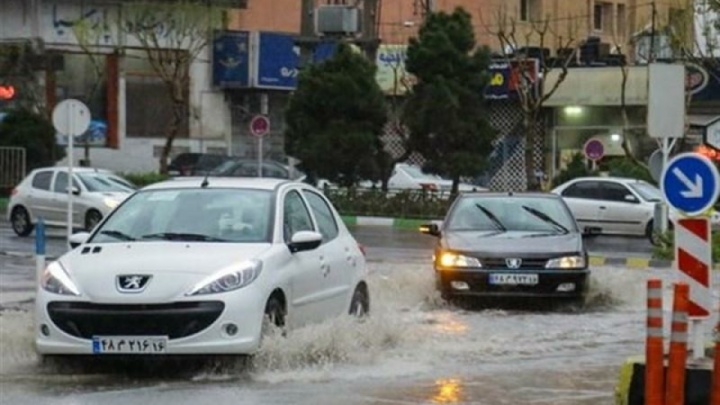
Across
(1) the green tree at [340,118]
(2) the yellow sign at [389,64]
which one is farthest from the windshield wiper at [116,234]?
(2) the yellow sign at [389,64]

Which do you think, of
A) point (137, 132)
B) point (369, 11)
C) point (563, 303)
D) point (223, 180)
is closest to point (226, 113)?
point (137, 132)

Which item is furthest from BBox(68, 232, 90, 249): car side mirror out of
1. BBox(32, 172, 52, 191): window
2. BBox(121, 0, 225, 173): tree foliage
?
BBox(121, 0, 225, 173): tree foliage

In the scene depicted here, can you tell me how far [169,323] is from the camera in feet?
41.2

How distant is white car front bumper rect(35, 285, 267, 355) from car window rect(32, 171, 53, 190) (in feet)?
76.2

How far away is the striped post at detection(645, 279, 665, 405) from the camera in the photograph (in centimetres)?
1006

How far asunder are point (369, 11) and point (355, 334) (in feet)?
84.7

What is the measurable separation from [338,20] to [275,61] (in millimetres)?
28787

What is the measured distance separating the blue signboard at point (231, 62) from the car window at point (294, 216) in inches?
1769

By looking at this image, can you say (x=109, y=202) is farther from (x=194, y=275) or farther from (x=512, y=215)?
(x=194, y=275)

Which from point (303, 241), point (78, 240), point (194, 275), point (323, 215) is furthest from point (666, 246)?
point (194, 275)

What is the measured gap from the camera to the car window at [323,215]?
1504 cm

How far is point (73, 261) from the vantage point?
13.2m

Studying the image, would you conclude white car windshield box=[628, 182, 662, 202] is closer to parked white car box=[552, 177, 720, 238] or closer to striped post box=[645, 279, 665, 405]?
parked white car box=[552, 177, 720, 238]

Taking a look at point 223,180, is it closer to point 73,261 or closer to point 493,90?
point 73,261
